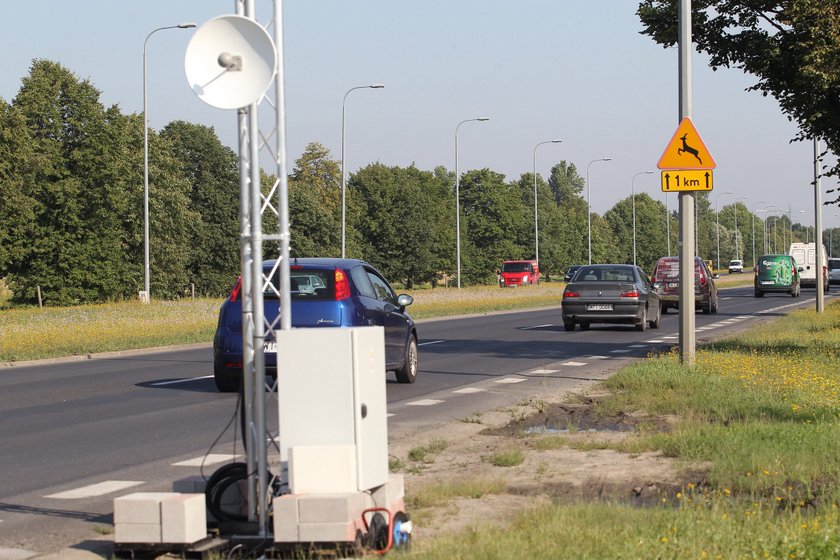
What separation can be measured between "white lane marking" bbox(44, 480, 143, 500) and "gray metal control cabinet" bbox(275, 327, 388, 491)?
2.72 m

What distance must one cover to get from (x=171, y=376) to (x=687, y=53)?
903cm

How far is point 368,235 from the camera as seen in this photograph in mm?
110875

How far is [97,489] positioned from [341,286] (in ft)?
24.0

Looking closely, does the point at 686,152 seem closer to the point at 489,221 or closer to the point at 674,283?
the point at 674,283

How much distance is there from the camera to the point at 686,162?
17.0 m

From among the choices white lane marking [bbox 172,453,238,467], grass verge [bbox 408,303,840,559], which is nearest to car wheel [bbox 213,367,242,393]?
grass verge [bbox 408,303,840,559]

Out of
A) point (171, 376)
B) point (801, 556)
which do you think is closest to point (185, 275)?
point (171, 376)

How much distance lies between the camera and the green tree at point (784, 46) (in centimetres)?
1817

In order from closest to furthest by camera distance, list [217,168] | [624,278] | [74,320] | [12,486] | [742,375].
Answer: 1. [12,486]
2. [742,375]
3. [624,278]
4. [74,320]
5. [217,168]

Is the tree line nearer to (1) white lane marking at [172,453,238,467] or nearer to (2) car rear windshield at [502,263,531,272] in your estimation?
(2) car rear windshield at [502,263,531,272]

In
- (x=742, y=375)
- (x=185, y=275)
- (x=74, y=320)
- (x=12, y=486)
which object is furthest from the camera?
(x=185, y=275)

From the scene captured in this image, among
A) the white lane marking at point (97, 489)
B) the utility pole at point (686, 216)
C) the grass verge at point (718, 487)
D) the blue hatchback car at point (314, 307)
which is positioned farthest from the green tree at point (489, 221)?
the white lane marking at point (97, 489)

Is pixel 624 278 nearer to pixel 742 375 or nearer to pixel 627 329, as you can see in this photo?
pixel 627 329

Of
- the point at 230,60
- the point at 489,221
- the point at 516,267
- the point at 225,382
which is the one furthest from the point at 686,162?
the point at 489,221
